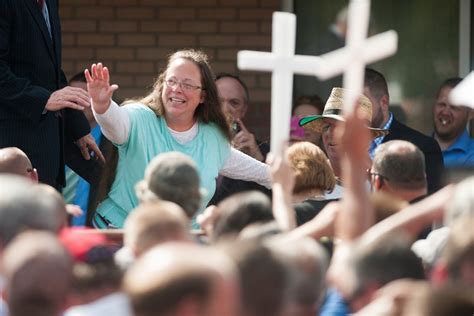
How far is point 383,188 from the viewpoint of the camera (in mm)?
5391

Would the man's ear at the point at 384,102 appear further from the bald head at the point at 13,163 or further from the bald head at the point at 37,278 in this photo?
the bald head at the point at 37,278

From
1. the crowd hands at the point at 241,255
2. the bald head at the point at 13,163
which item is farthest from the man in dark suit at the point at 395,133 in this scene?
the bald head at the point at 13,163

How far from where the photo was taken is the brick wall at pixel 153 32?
898 cm

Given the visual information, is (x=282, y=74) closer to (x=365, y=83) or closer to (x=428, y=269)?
(x=428, y=269)

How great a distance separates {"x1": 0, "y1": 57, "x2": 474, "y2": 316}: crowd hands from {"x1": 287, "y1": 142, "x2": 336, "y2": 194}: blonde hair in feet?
3.01

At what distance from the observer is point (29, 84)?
255 inches

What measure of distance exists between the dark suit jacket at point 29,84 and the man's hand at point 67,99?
0.06 m

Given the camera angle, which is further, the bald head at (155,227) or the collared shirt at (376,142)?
the collared shirt at (376,142)

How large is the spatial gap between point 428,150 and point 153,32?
7.90 feet

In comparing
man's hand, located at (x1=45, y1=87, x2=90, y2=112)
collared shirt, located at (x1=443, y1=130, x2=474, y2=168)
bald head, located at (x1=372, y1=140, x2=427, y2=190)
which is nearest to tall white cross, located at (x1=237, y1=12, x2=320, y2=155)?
bald head, located at (x1=372, y1=140, x2=427, y2=190)

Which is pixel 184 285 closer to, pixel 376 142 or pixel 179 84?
pixel 179 84

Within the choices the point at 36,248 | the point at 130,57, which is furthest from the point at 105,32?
the point at 36,248

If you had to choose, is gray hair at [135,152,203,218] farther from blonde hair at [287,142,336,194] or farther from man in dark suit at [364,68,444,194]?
man in dark suit at [364,68,444,194]

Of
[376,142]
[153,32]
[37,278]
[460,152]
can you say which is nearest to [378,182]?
[376,142]
